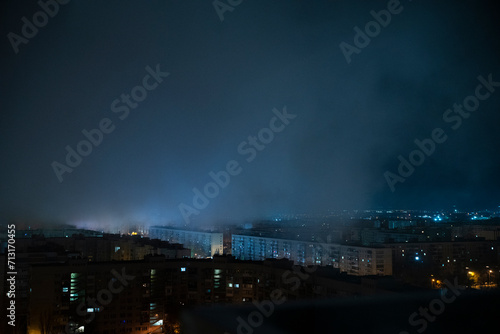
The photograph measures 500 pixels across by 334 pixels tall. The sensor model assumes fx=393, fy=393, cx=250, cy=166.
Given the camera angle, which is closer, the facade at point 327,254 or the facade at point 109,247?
the facade at point 327,254

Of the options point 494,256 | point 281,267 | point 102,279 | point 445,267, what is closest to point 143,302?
point 102,279

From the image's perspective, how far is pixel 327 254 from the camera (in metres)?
12.1

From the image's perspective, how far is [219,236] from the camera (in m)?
16.5

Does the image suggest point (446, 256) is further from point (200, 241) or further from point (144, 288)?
point (144, 288)

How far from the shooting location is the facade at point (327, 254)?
1077 centimetres

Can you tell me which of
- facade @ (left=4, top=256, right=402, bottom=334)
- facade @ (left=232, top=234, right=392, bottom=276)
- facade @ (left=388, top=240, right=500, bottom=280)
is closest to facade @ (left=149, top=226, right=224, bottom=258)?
facade @ (left=232, top=234, right=392, bottom=276)

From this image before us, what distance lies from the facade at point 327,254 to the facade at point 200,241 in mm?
1217

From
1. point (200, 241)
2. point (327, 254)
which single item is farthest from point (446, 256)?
point (200, 241)

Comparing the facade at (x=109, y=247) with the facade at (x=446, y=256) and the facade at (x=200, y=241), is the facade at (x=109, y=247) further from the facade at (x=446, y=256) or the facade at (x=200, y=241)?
the facade at (x=446, y=256)

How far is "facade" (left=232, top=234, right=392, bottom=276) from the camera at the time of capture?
10.8m

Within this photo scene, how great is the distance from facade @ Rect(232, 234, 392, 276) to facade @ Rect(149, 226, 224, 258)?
1217 mm

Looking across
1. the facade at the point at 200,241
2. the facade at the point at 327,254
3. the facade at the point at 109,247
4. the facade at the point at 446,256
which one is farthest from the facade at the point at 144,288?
the facade at the point at 200,241

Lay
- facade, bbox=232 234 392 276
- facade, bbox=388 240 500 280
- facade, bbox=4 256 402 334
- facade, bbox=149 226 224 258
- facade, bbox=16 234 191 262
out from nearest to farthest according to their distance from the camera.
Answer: facade, bbox=4 256 402 334, facade, bbox=232 234 392 276, facade, bbox=16 234 191 262, facade, bbox=388 240 500 280, facade, bbox=149 226 224 258

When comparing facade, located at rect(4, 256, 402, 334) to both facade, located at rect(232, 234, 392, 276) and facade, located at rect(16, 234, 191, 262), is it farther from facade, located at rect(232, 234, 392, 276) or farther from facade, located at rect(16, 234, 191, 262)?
facade, located at rect(232, 234, 392, 276)
